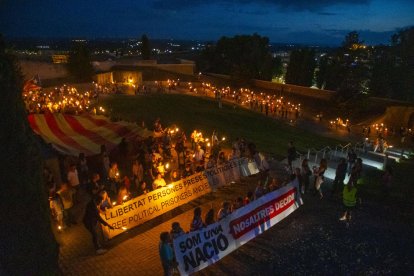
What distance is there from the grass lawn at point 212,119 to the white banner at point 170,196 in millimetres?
6990

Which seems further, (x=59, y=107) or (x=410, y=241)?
(x=59, y=107)

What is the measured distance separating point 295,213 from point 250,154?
431cm

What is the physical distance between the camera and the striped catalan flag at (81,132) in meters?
15.4

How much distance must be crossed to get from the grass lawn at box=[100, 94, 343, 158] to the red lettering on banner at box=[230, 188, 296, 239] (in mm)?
9321

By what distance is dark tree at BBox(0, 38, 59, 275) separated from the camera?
26.4 feet

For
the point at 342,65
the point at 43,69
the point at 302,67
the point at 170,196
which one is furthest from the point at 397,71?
the point at 170,196

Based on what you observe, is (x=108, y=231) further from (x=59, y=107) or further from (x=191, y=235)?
(x=59, y=107)

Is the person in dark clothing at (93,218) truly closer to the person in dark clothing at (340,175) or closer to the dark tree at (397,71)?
the person in dark clothing at (340,175)

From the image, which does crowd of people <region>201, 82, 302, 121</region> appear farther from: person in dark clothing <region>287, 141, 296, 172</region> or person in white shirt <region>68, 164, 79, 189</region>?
person in white shirt <region>68, 164, 79, 189</region>

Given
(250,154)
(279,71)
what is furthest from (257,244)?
(279,71)

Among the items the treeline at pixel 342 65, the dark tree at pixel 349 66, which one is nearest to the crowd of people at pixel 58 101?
the treeline at pixel 342 65

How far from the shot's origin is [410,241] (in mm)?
12258

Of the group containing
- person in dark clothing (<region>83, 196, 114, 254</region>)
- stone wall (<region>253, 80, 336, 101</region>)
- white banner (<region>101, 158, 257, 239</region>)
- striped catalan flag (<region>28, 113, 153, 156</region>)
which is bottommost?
stone wall (<region>253, 80, 336, 101</region>)

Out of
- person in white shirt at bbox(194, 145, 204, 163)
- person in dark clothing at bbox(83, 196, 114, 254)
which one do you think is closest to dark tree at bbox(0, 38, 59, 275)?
person in dark clothing at bbox(83, 196, 114, 254)
